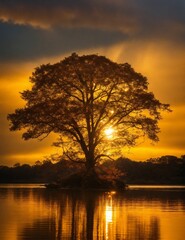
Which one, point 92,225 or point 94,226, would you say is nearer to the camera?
point 94,226

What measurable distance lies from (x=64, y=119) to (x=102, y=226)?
90.1 ft

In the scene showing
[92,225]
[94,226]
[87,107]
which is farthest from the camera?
[87,107]

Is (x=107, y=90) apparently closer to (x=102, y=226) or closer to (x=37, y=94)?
(x=37, y=94)

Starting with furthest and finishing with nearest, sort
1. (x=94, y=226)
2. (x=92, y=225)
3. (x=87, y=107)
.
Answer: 1. (x=87, y=107)
2. (x=92, y=225)
3. (x=94, y=226)

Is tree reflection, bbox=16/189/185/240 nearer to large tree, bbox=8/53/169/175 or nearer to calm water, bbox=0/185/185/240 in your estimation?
calm water, bbox=0/185/185/240

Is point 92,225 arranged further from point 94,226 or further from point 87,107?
point 87,107

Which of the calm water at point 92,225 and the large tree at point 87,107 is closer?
the calm water at point 92,225

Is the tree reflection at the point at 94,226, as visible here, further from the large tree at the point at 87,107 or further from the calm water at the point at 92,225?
the large tree at the point at 87,107

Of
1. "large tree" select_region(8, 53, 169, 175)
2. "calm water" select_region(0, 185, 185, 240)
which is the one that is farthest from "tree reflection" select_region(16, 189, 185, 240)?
"large tree" select_region(8, 53, 169, 175)

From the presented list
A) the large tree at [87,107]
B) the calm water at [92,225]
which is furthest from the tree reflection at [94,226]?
the large tree at [87,107]

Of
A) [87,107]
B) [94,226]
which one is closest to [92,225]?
[94,226]

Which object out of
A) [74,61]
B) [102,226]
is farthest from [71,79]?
[102,226]

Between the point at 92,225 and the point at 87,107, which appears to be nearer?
the point at 92,225

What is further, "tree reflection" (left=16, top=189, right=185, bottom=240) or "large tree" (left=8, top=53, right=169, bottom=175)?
"large tree" (left=8, top=53, right=169, bottom=175)
